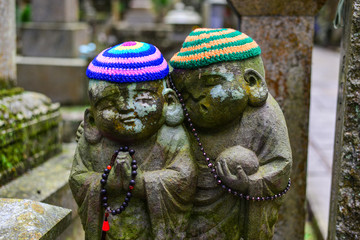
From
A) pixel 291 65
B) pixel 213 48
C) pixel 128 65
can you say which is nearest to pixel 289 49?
pixel 291 65

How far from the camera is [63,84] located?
8383mm

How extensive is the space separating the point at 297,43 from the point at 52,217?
2151mm

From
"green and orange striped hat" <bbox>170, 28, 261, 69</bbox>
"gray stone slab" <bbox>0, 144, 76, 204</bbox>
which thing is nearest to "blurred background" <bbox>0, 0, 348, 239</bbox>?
"gray stone slab" <bbox>0, 144, 76, 204</bbox>

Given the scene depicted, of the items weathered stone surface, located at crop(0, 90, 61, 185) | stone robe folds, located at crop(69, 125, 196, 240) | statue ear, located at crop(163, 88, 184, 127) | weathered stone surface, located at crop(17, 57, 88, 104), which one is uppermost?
statue ear, located at crop(163, 88, 184, 127)

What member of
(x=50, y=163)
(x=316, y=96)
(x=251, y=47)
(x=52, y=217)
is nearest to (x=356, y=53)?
(x=251, y=47)

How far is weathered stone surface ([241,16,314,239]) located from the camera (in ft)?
11.6

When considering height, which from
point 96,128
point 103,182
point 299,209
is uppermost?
point 96,128

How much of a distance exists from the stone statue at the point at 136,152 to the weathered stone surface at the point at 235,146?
0.33ft

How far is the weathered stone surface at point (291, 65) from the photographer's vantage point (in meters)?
3.54

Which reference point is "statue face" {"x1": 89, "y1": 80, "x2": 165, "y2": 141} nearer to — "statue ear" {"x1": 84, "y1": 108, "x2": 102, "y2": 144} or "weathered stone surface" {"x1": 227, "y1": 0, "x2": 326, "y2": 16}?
"statue ear" {"x1": 84, "y1": 108, "x2": 102, "y2": 144}

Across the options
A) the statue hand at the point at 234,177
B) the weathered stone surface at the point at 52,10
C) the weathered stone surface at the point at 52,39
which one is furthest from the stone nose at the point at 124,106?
the weathered stone surface at the point at 52,10

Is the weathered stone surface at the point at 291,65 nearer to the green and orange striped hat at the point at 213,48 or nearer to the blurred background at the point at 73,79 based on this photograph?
the blurred background at the point at 73,79

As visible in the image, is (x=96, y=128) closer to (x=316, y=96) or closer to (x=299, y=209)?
(x=299, y=209)

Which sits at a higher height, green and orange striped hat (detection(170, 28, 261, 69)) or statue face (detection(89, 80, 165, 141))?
green and orange striped hat (detection(170, 28, 261, 69))
